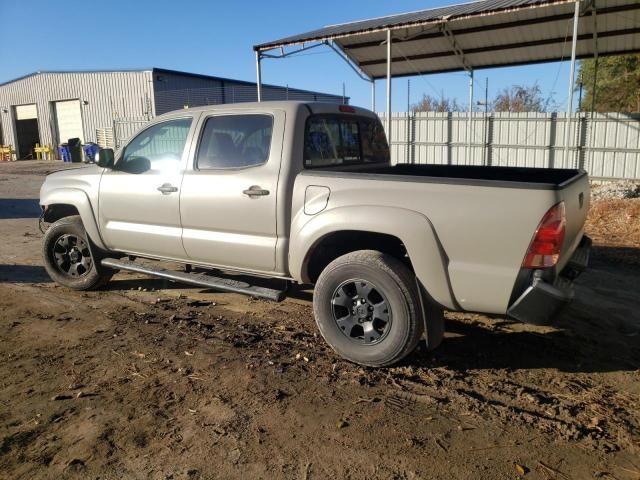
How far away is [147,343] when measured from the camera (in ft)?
14.8

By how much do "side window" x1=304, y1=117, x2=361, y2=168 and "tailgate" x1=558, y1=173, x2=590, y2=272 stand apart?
1985 millimetres

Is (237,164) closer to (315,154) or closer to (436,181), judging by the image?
(315,154)

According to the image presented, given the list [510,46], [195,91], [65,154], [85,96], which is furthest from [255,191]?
[85,96]

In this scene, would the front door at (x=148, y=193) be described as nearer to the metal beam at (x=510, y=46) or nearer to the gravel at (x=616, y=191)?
the gravel at (x=616, y=191)

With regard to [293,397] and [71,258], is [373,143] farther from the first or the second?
[71,258]

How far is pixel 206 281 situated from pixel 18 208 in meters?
10.1

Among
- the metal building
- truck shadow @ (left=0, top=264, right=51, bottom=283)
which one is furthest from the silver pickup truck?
the metal building

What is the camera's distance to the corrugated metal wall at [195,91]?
97.0ft

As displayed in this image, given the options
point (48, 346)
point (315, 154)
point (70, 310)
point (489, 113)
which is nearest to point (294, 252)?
point (315, 154)

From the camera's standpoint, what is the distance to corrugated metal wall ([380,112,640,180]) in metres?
14.9

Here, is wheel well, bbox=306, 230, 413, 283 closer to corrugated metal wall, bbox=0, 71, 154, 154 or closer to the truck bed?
the truck bed

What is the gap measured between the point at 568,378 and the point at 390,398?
1343mm

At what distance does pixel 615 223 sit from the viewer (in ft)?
32.4

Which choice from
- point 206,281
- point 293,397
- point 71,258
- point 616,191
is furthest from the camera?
point 616,191
